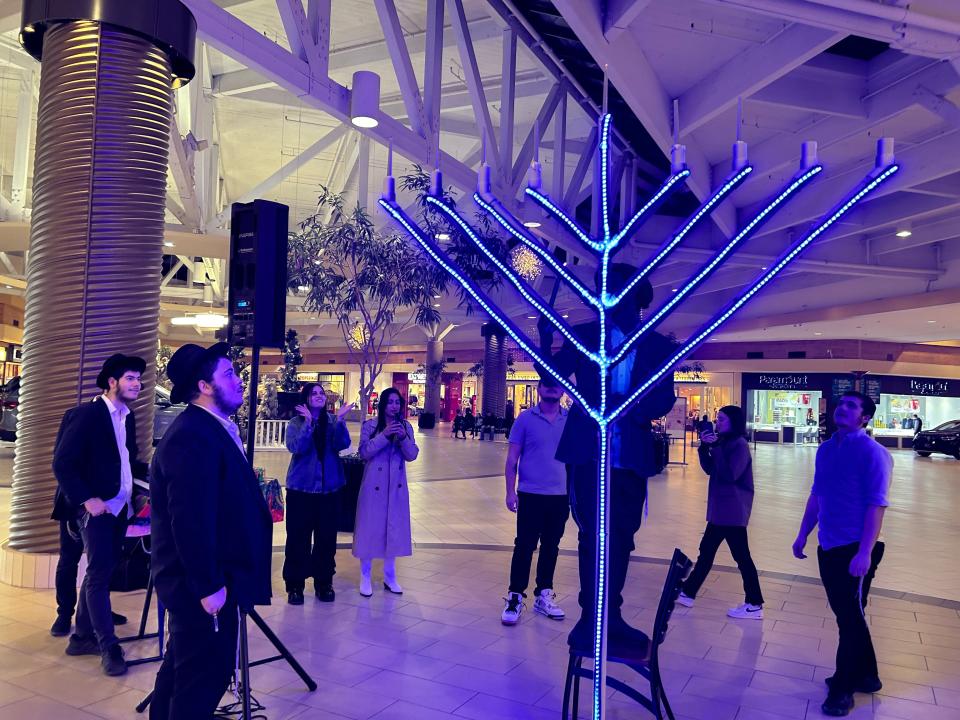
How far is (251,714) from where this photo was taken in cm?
306

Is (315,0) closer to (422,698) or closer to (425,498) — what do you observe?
→ (422,698)

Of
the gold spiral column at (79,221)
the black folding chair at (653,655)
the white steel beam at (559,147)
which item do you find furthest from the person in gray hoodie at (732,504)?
the white steel beam at (559,147)

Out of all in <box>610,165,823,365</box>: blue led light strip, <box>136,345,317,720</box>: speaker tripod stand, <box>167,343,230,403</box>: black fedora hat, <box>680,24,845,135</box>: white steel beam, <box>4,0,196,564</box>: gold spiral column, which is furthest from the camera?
<box>680,24,845,135</box>: white steel beam

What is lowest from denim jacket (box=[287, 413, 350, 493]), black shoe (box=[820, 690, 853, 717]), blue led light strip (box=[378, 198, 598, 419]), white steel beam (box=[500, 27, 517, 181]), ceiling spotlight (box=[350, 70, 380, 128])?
black shoe (box=[820, 690, 853, 717])

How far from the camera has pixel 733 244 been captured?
1.97 meters

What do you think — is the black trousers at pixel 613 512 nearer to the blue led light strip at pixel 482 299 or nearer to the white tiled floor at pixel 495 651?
the blue led light strip at pixel 482 299

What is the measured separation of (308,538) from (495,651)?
155 centimetres

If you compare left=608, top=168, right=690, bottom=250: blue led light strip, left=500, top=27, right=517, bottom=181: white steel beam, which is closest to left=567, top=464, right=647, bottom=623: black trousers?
left=608, top=168, right=690, bottom=250: blue led light strip

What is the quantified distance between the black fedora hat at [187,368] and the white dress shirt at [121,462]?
1.49 m

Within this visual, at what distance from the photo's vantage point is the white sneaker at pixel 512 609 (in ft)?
14.4

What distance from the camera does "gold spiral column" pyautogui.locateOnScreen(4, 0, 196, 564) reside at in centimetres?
490

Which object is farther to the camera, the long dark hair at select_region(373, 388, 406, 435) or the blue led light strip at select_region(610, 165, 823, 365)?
the long dark hair at select_region(373, 388, 406, 435)

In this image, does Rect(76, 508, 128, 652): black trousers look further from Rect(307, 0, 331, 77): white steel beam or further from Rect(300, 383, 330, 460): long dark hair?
Rect(307, 0, 331, 77): white steel beam

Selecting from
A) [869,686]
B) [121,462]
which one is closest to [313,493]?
[121,462]
